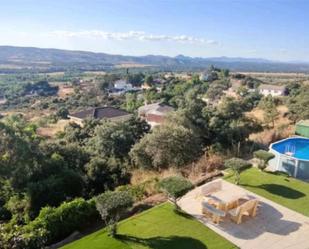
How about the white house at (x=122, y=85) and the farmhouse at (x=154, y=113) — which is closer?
the farmhouse at (x=154, y=113)

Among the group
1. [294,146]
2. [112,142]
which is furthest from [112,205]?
[294,146]

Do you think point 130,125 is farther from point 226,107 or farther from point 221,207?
point 221,207

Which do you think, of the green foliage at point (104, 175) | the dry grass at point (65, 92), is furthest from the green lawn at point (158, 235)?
the dry grass at point (65, 92)

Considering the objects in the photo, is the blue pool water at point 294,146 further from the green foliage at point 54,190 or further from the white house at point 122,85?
the white house at point 122,85

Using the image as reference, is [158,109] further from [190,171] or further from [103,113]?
[190,171]

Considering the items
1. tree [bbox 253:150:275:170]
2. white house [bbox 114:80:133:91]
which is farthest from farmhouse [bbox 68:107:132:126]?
white house [bbox 114:80:133:91]

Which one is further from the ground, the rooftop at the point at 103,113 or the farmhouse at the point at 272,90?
the farmhouse at the point at 272,90
